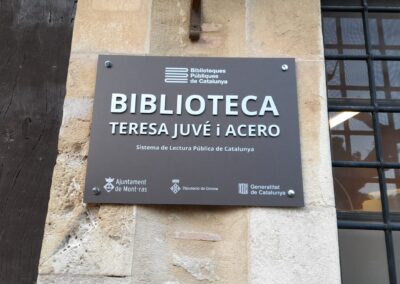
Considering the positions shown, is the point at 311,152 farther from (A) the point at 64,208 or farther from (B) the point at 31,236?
(B) the point at 31,236

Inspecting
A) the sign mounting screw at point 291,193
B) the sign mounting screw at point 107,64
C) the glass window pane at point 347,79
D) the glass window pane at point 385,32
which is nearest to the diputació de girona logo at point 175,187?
the sign mounting screw at point 291,193

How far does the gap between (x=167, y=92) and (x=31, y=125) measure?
69 cm

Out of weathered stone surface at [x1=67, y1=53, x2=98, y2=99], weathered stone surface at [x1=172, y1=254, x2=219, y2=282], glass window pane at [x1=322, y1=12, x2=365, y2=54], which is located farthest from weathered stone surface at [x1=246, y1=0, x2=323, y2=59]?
weathered stone surface at [x1=172, y1=254, x2=219, y2=282]

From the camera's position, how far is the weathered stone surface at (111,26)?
190 centimetres

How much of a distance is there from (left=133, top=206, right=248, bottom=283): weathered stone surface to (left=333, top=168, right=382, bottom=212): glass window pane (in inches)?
20.2

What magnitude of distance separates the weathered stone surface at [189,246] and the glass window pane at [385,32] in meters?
1.13

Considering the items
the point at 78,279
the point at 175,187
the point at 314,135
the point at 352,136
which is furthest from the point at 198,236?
the point at 352,136

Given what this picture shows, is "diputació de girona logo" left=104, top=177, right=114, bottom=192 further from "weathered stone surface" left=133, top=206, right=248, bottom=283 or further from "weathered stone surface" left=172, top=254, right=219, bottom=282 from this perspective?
"weathered stone surface" left=172, top=254, right=219, bottom=282

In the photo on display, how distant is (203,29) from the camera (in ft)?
6.40

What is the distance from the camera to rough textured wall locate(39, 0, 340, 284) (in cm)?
162

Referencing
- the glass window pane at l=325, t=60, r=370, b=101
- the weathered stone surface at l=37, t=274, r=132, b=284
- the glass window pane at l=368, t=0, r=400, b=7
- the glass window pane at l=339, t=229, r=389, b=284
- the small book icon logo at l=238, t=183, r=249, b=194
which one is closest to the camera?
the weathered stone surface at l=37, t=274, r=132, b=284

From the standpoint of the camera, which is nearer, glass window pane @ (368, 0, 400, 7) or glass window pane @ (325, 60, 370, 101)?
glass window pane @ (325, 60, 370, 101)

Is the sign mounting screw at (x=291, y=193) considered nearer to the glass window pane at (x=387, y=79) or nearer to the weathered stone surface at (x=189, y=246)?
the weathered stone surface at (x=189, y=246)

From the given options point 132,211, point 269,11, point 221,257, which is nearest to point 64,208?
point 132,211
